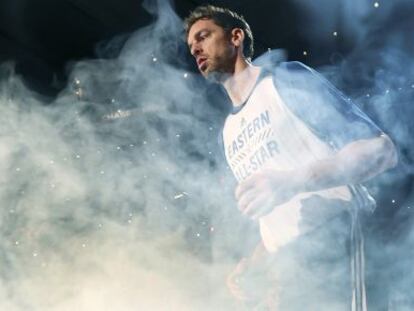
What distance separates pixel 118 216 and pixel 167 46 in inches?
30.9

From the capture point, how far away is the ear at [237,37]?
1.91m

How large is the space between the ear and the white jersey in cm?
20

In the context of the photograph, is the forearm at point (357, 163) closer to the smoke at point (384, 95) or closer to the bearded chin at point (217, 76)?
the smoke at point (384, 95)

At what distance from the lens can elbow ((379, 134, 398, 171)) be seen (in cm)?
160

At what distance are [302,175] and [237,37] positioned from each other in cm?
58

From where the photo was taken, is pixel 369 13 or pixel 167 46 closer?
pixel 369 13

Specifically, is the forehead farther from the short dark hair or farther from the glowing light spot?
the glowing light spot

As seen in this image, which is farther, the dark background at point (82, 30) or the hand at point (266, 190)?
the dark background at point (82, 30)

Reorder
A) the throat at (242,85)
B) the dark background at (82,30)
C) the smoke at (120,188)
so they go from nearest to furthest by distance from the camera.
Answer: the throat at (242,85)
the dark background at (82,30)
the smoke at (120,188)

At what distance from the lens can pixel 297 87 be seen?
1.74 m

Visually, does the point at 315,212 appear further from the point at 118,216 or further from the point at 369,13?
the point at 118,216

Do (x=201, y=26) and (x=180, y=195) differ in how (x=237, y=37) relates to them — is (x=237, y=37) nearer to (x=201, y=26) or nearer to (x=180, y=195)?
(x=201, y=26)

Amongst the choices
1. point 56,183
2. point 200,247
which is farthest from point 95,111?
point 200,247

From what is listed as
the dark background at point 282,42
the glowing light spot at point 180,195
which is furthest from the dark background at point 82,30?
the glowing light spot at point 180,195
